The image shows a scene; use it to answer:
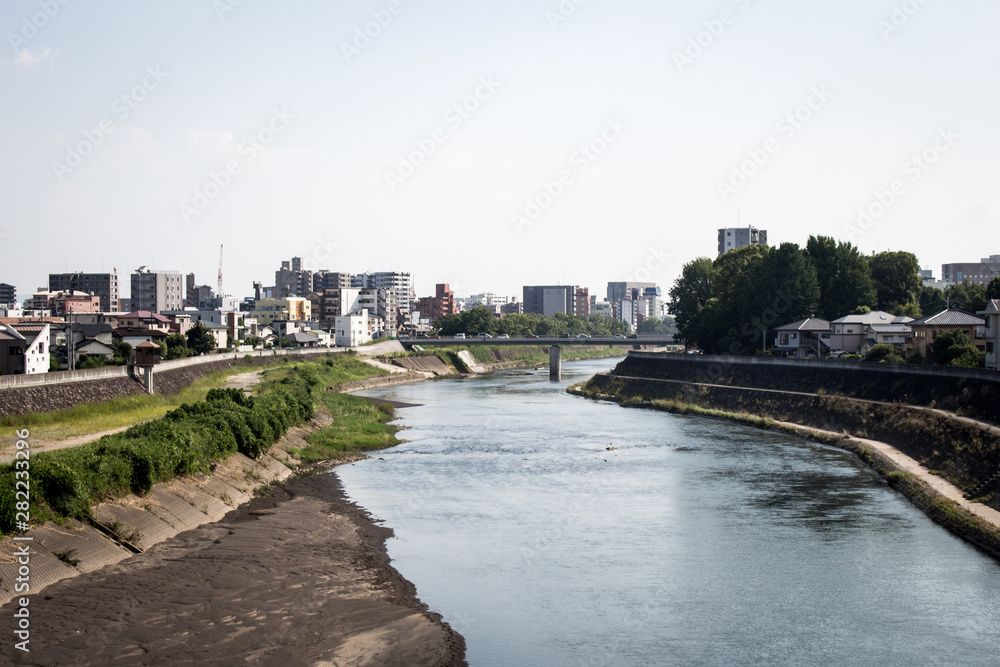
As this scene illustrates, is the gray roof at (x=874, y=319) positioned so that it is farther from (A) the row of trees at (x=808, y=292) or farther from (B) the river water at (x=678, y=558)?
(B) the river water at (x=678, y=558)

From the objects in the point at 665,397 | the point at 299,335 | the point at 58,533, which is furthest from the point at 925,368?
the point at 299,335

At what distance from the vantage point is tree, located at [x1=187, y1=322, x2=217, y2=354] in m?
89.6

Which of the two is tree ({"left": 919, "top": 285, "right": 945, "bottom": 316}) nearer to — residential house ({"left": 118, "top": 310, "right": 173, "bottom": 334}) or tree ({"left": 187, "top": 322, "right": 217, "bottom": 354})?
tree ({"left": 187, "top": 322, "right": 217, "bottom": 354})

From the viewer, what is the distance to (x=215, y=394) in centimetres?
4250

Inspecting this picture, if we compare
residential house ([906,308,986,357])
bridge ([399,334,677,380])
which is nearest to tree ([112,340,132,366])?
bridge ([399,334,677,380])

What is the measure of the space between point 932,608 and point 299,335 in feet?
349

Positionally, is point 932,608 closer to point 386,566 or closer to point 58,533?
point 386,566

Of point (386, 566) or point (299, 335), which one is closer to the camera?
point (386, 566)

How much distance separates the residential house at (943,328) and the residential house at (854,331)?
7.69 meters

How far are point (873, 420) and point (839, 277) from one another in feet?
117

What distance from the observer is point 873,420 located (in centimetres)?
4412

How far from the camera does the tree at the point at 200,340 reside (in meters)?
89.6

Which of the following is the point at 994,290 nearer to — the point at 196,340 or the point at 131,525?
the point at 131,525

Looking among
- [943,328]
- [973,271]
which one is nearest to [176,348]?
[943,328]
